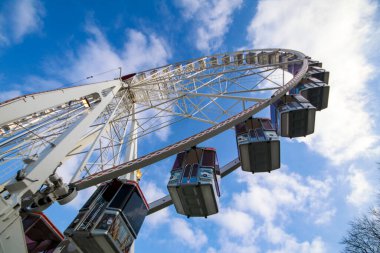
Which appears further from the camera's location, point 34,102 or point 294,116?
point 294,116

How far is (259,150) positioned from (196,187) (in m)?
2.15

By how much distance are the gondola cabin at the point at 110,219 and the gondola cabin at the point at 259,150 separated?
285cm

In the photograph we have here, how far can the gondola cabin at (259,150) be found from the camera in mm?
6582

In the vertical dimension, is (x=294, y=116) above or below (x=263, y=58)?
below

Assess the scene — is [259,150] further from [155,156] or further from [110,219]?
[110,219]

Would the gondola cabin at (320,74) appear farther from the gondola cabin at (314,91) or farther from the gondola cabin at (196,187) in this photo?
the gondola cabin at (196,187)

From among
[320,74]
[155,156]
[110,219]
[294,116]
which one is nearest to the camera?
[110,219]

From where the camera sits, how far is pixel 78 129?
19.0 feet

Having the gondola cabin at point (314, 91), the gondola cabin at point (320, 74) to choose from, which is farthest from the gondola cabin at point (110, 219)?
the gondola cabin at point (320, 74)

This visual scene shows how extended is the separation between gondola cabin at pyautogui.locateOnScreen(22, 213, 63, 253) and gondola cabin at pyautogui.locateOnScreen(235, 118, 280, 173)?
4755 mm

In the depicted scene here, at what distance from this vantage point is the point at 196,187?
544 cm

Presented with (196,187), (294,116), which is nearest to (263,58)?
(294,116)

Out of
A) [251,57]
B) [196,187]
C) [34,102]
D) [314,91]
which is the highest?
[34,102]

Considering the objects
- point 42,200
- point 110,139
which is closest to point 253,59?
point 110,139
